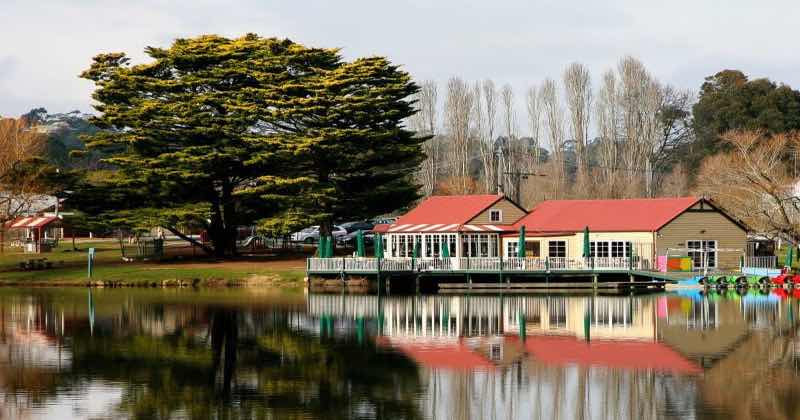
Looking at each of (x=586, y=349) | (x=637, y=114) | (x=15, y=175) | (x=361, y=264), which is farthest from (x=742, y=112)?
(x=586, y=349)

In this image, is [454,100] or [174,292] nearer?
[174,292]

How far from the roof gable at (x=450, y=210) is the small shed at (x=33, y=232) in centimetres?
2878

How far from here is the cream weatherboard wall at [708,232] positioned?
6278 centimetres

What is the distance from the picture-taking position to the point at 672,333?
3988cm

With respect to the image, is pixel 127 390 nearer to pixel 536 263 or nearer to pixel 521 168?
pixel 536 263

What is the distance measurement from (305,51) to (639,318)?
35.1 metres

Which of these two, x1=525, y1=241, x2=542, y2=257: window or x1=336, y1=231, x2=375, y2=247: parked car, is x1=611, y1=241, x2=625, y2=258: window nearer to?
x1=525, y1=241, x2=542, y2=257: window

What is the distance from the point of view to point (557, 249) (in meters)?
65.8

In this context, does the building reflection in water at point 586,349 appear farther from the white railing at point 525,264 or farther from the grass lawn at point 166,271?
the grass lawn at point 166,271

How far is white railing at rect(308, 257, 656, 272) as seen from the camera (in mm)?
60219

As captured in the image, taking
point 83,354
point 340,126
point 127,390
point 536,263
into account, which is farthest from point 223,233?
point 127,390

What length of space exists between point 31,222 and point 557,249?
147ft

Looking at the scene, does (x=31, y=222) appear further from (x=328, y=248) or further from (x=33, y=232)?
(x=328, y=248)

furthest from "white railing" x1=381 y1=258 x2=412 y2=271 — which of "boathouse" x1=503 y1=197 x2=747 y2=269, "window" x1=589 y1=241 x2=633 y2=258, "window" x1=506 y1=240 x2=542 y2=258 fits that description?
"window" x1=589 y1=241 x2=633 y2=258
